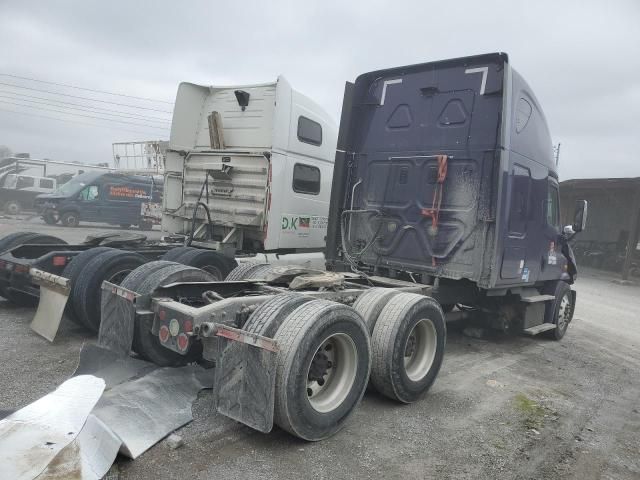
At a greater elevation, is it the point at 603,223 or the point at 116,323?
the point at 603,223

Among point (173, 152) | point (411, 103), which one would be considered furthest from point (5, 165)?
point (411, 103)

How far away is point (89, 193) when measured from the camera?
21.6 metres

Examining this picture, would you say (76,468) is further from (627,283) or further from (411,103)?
(627,283)

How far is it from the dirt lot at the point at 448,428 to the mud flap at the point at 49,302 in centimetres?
16

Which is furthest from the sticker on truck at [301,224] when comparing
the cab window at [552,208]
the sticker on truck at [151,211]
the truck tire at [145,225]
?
the truck tire at [145,225]

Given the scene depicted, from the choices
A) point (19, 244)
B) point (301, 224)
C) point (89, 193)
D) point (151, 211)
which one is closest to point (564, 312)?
point (301, 224)

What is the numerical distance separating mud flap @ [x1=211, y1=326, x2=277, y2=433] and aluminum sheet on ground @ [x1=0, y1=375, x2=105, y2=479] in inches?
30.0

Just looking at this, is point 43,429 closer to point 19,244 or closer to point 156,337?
point 156,337

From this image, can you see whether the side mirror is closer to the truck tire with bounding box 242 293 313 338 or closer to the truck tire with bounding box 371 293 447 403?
the truck tire with bounding box 371 293 447 403

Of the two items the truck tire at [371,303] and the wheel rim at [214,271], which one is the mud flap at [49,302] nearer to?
the wheel rim at [214,271]

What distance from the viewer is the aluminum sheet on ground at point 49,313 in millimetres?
5250

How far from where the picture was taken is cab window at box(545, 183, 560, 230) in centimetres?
704

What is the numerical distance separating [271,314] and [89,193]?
20.6 m

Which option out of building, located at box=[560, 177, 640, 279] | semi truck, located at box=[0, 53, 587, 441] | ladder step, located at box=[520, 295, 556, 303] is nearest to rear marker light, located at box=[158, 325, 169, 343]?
semi truck, located at box=[0, 53, 587, 441]
